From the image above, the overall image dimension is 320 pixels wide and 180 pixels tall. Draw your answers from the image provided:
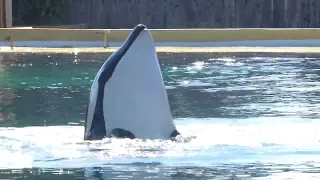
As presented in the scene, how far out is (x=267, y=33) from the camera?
19547 mm

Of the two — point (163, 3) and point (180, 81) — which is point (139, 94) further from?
point (163, 3)

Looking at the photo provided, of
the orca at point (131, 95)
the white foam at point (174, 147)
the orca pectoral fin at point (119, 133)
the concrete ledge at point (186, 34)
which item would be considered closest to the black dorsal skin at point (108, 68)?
the orca at point (131, 95)

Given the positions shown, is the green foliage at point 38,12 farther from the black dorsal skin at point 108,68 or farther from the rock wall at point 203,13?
the black dorsal skin at point 108,68

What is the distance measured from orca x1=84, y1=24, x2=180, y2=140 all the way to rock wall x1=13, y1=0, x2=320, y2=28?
20.6 metres

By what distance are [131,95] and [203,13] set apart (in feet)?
68.6

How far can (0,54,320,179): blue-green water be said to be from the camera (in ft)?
21.2

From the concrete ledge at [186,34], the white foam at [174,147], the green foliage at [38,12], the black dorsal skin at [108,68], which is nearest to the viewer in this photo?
the black dorsal skin at [108,68]

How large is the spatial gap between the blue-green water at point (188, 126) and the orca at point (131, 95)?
18 centimetres

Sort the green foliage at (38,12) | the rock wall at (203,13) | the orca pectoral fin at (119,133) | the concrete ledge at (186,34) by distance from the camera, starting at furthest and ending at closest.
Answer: the green foliage at (38,12) < the rock wall at (203,13) < the concrete ledge at (186,34) < the orca pectoral fin at (119,133)

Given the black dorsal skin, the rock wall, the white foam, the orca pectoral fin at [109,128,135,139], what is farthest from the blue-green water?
the rock wall

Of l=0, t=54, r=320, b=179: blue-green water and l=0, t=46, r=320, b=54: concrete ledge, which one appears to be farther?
l=0, t=46, r=320, b=54: concrete ledge

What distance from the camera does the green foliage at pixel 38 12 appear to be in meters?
27.1

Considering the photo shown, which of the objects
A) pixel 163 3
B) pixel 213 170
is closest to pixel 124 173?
pixel 213 170

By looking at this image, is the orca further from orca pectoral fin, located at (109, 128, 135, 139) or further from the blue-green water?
the blue-green water
